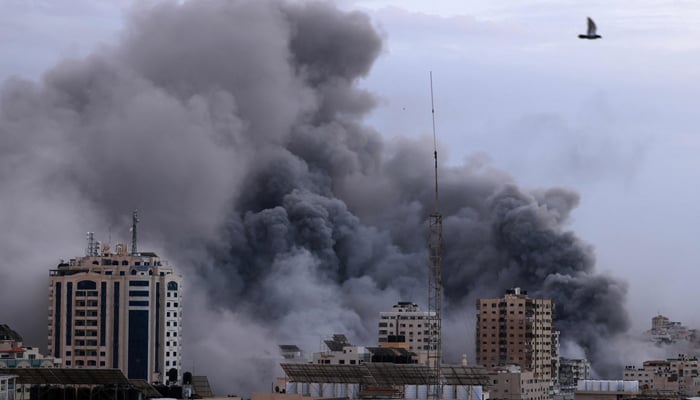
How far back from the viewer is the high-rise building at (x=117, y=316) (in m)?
101

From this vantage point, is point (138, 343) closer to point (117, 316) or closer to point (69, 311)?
point (117, 316)

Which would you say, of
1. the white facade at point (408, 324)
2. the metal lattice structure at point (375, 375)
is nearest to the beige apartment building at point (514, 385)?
the white facade at point (408, 324)

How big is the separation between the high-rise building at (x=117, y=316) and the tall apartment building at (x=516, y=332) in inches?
1011

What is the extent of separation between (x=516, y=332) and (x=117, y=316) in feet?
97.3

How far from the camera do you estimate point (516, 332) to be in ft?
404

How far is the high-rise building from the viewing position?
10119 centimetres

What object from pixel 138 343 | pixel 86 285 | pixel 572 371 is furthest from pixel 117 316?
pixel 572 371

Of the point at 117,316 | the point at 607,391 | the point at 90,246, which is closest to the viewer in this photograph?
the point at 607,391

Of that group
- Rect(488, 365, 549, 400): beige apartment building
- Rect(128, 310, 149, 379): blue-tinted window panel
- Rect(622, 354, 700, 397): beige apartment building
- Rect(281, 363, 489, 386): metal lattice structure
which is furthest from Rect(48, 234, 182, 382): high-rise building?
Rect(622, 354, 700, 397): beige apartment building

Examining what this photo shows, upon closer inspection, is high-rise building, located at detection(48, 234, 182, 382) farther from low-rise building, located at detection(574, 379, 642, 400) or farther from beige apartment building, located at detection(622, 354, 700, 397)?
beige apartment building, located at detection(622, 354, 700, 397)

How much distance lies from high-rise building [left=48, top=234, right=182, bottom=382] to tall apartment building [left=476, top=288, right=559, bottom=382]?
84.3ft

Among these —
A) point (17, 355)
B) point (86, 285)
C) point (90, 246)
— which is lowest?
point (17, 355)

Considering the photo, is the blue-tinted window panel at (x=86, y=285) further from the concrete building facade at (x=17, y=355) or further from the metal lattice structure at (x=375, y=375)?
the metal lattice structure at (x=375, y=375)

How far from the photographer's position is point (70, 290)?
102 meters
